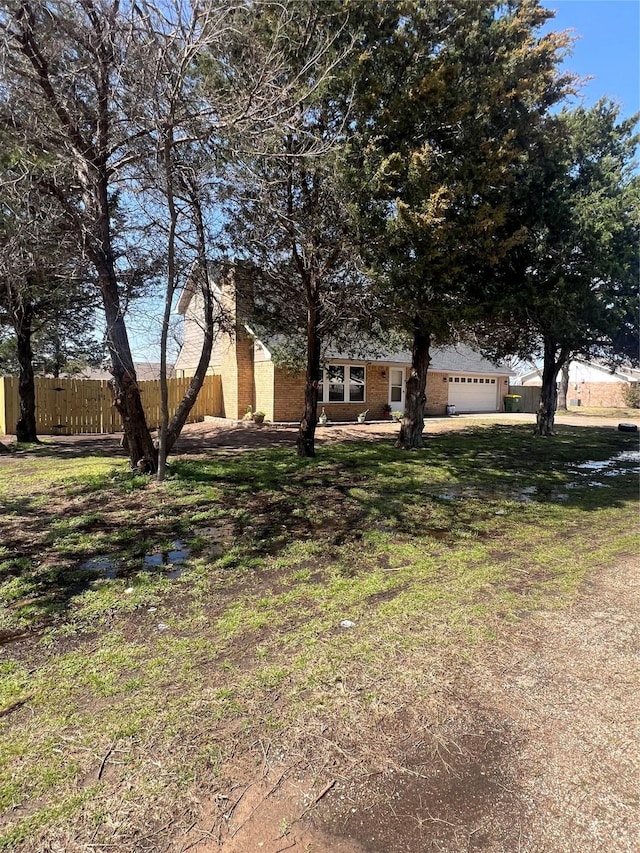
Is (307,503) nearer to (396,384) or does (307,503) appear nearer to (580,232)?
(580,232)

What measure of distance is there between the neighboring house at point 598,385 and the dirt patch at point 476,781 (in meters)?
36.4

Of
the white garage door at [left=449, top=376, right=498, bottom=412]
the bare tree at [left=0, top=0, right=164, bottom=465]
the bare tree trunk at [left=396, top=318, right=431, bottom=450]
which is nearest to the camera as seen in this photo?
the bare tree at [left=0, top=0, right=164, bottom=465]

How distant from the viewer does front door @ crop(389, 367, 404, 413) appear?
22844mm

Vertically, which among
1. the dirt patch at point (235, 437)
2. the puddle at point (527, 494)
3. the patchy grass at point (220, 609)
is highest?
the dirt patch at point (235, 437)

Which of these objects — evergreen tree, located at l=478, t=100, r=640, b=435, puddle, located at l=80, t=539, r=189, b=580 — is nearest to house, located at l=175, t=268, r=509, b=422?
evergreen tree, located at l=478, t=100, r=640, b=435

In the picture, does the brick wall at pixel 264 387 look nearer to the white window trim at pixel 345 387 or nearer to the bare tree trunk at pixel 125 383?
the white window trim at pixel 345 387

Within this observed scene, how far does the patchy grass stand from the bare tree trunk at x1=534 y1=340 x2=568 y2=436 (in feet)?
30.4

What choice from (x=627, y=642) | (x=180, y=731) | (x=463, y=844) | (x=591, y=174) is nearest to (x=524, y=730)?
(x=463, y=844)

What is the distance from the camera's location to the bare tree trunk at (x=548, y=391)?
1742cm

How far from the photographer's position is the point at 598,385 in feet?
124

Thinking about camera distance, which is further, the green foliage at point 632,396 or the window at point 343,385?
the green foliage at point 632,396

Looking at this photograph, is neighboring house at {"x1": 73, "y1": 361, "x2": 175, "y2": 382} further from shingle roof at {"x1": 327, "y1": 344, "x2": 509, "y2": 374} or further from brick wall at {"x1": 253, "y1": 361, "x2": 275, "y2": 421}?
shingle roof at {"x1": 327, "y1": 344, "x2": 509, "y2": 374}

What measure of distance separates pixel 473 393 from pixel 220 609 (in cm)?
2716

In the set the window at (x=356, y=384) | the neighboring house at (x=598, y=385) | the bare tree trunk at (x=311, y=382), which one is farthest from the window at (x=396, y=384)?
the neighboring house at (x=598, y=385)
